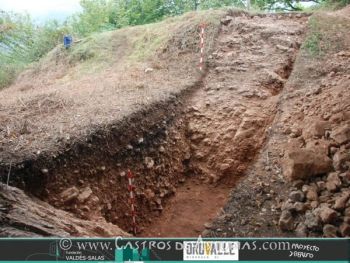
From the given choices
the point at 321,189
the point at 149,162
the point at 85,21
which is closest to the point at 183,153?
the point at 149,162

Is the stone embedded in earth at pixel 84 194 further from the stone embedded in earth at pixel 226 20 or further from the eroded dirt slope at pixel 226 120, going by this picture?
the stone embedded in earth at pixel 226 20

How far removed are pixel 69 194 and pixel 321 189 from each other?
3132 mm

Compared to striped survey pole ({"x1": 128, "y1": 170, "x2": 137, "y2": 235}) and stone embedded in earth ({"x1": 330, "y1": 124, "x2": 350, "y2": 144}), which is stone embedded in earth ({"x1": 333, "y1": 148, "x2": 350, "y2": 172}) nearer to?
stone embedded in earth ({"x1": 330, "y1": 124, "x2": 350, "y2": 144})

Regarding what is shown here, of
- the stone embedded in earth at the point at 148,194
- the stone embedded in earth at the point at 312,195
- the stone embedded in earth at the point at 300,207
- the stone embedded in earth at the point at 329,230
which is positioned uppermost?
the stone embedded in earth at the point at 148,194

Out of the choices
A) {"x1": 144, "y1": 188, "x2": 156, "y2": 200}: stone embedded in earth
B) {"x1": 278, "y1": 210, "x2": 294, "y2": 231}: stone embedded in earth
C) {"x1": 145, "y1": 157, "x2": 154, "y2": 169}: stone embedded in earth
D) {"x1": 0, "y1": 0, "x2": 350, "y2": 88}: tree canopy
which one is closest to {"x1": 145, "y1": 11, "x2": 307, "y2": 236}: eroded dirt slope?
{"x1": 144, "y1": 188, "x2": 156, "y2": 200}: stone embedded in earth

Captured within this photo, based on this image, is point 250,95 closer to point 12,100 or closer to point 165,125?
point 165,125

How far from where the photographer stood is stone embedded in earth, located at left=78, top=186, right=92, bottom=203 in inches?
185

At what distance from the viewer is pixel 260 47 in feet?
27.5

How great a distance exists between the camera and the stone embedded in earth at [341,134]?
4492mm

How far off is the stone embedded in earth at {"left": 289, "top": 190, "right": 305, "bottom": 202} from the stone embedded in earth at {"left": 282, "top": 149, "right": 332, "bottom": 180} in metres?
0.26

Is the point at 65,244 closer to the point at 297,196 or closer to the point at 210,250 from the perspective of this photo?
the point at 210,250

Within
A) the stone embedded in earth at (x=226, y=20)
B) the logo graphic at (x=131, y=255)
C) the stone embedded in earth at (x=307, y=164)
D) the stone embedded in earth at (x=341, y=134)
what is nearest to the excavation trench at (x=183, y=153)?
the stone embedded in earth at (x=226, y=20)

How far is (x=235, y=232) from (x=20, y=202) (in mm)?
2724

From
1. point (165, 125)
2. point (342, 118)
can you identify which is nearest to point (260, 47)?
point (165, 125)
